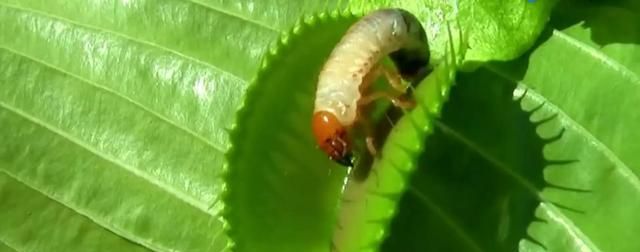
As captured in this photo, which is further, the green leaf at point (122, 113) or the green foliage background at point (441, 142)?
the green leaf at point (122, 113)

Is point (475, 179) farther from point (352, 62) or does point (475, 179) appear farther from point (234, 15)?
point (234, 15)

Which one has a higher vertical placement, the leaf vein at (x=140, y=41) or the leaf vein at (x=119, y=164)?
the leaf vein at (x=140, y=41)

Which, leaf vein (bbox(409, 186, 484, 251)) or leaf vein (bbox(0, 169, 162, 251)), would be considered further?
leaf vein (bbox(0, 169, 162, 251))

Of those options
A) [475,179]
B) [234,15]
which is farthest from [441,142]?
[234,15]

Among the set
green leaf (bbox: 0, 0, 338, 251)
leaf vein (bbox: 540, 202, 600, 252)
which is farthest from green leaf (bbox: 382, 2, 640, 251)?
green leaf (bbox: 0, 0, 338, 251)

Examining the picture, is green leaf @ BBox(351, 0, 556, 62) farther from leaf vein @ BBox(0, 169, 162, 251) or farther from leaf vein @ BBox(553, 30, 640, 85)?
leaf vein @ BBox(0, 169, 162, 251)

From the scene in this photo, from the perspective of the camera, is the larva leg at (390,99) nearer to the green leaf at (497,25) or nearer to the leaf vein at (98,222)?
the green leaf at (497,25)

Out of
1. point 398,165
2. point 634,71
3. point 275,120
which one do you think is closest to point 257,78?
point 275,120

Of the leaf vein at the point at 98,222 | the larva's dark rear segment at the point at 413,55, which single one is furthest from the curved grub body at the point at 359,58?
the leaf vein at the point at 98,222
